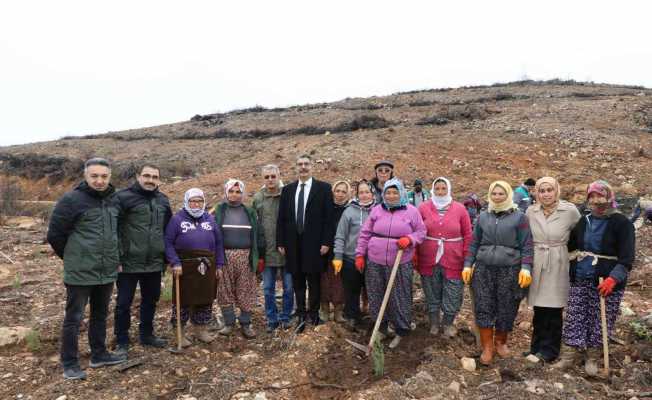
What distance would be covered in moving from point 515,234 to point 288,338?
2.45 meters

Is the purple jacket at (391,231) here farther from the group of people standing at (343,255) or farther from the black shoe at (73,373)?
the black shoe at (73,373)

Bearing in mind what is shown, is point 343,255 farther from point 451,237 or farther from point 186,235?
point 186,235

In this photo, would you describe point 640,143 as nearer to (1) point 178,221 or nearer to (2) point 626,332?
(2) point 626,332

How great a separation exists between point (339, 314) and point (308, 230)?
108 cm

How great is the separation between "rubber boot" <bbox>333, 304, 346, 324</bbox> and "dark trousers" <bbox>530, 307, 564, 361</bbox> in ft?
6.59

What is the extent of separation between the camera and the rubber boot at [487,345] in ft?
13.5

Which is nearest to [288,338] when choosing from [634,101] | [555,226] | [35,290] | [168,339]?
[168,339]

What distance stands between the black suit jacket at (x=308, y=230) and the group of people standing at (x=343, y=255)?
0.01 m

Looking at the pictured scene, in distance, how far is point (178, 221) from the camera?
4.50m

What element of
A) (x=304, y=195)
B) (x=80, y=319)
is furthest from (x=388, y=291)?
(x=80, y=319)

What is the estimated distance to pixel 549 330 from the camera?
162 inches

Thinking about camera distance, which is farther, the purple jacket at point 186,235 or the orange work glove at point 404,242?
the purple jacket at point 186,235

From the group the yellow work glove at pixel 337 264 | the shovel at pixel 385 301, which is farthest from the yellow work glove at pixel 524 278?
the yellow work glove at pixel 337 264

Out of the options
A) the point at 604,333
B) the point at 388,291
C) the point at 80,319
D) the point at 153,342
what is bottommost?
the point at 153,342
